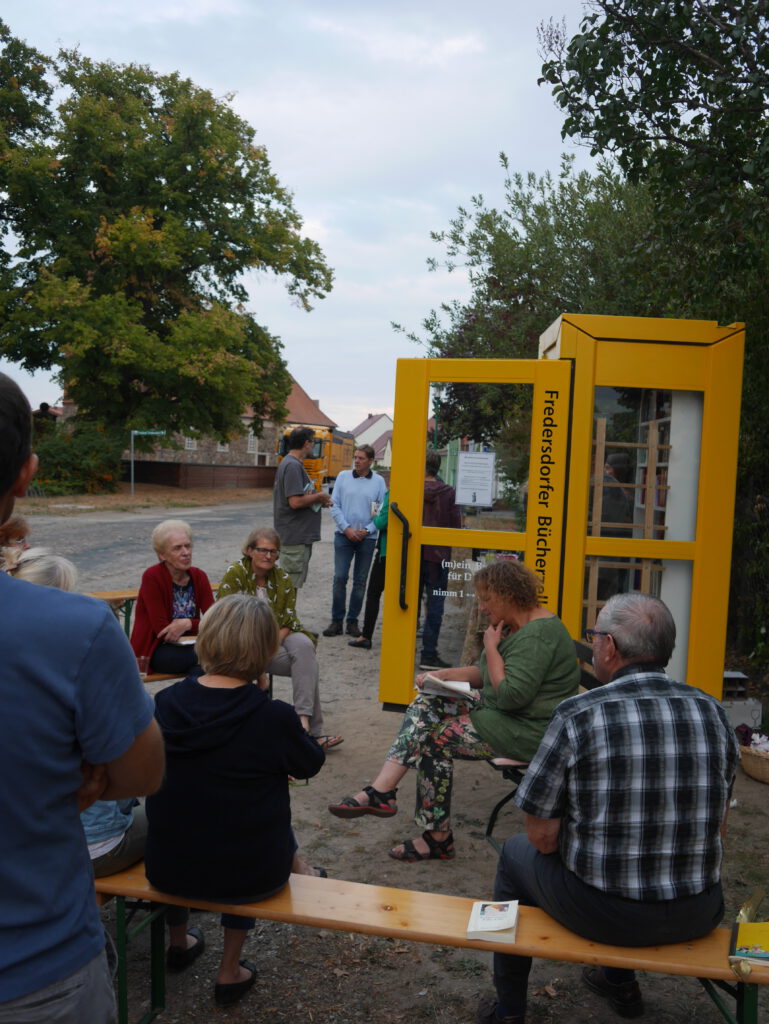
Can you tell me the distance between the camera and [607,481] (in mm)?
5438

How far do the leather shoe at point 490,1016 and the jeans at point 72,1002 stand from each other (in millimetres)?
1713

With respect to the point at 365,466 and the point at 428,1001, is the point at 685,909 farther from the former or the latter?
the point at 365,466

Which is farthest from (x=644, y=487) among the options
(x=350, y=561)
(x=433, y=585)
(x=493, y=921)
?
(x=350, y=561)

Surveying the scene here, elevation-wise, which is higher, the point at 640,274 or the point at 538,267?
the point at 538,267

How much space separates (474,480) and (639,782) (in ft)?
11.0

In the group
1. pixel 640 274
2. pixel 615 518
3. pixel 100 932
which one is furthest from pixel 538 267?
pixel 100 932

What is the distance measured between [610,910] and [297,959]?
4.47 ft

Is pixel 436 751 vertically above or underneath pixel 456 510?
underneath

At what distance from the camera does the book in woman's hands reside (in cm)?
257

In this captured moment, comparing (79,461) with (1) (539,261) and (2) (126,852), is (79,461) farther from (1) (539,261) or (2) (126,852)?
(2) (126,852)

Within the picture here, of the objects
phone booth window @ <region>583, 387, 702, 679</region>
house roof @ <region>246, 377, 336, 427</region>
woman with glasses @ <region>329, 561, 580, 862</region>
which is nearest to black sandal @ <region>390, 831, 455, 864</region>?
woman with glasses @ <region>329, 561, 580, 862</region>

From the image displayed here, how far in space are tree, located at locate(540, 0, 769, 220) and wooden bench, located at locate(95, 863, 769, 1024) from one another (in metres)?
3.97

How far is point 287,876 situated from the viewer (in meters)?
2.88

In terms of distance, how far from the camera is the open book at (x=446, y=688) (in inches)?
158
